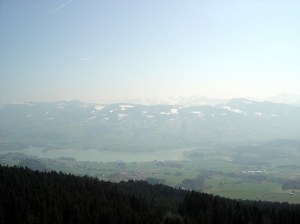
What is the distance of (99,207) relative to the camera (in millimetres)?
18859

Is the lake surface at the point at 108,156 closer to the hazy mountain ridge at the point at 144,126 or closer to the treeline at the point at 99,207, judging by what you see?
the hazy mountain ridge at the point at 144,126

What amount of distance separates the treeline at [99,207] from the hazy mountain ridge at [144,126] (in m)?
76.9

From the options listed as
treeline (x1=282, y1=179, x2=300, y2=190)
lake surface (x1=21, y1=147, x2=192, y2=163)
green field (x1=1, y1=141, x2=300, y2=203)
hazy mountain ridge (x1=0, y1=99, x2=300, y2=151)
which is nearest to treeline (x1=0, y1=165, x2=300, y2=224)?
green field (x1=1, y1=141, x2=300, y2=203)

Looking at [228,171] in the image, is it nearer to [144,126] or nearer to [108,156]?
[108,156]

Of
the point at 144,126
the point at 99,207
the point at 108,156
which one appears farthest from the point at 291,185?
the point at 144,126

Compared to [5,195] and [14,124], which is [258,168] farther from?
[14,124]

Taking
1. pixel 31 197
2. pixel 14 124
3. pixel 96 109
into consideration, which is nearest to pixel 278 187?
pixel 31 197

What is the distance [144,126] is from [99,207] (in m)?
128

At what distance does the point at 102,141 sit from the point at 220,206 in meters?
100

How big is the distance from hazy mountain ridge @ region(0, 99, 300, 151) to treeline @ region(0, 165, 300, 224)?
76851mm

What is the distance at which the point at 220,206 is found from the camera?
20109 millimetres

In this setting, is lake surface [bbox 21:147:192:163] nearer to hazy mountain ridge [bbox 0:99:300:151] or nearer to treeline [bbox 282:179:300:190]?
hazy mountain ridge [bbox 0:99:300:151]

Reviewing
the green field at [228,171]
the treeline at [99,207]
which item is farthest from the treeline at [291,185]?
the treeline at [99,207]

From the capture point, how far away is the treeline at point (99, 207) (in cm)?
1683
